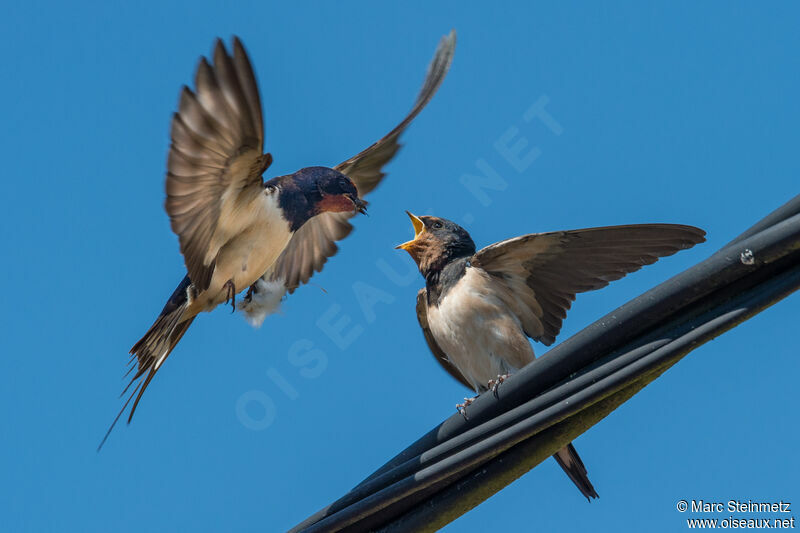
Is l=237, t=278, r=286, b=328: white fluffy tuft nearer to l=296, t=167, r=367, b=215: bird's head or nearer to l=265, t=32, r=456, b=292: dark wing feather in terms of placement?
l=265, t=32, r=456, b=292: dark wing feather

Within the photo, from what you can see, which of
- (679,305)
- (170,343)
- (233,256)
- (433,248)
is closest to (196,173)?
A: (233,256)

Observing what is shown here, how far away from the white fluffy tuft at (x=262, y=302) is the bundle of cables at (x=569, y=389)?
2.33 meters

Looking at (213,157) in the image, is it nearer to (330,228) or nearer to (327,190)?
(327,190)

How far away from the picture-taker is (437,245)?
4312 mm

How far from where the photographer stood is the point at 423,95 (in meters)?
4.74

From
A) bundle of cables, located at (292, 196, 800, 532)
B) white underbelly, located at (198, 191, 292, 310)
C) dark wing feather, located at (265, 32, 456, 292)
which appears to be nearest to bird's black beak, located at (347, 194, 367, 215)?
white underbelly, located at (198, 191, 292, 310)

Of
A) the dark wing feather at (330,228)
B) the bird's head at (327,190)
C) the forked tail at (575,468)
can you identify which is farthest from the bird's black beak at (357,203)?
the forked tail at (575,468)

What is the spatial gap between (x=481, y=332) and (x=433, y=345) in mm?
515

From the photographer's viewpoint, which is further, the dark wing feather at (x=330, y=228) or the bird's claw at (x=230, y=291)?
the dark wing feather at (x=330, y=228)

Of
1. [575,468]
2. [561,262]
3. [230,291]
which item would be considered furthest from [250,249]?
[575,468]

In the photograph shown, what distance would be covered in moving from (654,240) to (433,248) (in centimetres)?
123

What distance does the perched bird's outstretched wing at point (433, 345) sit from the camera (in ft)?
14.1

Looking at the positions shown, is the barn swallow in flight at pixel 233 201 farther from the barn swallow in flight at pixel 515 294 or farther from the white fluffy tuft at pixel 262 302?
the barn swallow in flight at pixel 515 294

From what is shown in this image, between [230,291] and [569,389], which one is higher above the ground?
[230,291]
